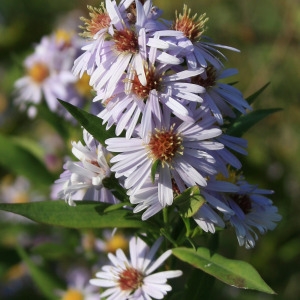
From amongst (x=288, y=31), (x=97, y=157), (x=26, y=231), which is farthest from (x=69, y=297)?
(x=288, y=31)

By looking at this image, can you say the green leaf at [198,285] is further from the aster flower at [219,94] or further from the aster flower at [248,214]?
the aster flower at [219,94]

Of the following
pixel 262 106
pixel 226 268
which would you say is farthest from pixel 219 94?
pixel 262 106

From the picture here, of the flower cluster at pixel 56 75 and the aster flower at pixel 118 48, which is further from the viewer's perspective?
the flower cluster at pixel 56 75

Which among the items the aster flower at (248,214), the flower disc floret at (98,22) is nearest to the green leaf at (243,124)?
the aster flower at (248,214)

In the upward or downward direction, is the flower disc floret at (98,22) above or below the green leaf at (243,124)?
above

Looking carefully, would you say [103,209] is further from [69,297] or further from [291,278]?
[291,278]

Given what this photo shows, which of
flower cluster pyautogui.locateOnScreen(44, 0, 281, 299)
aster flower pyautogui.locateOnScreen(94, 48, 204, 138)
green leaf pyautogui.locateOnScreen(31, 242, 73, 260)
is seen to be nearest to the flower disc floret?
flower cluster pyautogui.locateOnScreen(44, 0, 281, 299)

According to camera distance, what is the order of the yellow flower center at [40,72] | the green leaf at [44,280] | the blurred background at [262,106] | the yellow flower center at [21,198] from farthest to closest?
1. the yellow flower center at [21,198]
2. the blurred background at [262,106]
3. the yellow flower center at [40,72]
4. the green leaf at [44,280]
